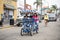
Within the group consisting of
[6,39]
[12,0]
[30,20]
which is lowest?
[6,39]

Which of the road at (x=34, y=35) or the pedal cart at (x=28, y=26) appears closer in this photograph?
the road at (x=34, y=35)

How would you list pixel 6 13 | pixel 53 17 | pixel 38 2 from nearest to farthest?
pixel 6 13, pixel 53 17, pixel 38 2

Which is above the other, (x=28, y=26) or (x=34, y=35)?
(x=28, y=26)

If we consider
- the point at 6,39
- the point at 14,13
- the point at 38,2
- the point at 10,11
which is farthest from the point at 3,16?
the point at 38,2

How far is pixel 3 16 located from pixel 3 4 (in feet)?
6.52

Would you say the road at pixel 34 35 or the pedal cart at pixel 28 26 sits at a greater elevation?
the pedal cart at pixel 28 26

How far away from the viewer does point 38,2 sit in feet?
282

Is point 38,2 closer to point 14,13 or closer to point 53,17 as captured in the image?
point 53,17

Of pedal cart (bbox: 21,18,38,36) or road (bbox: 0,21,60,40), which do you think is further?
pedal cart (bbox: 21,18,38,36)

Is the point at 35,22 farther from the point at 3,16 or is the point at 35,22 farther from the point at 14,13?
the point at 14,13

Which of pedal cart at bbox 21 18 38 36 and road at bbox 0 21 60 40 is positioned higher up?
pedal cart at bbox 21 18 38 36

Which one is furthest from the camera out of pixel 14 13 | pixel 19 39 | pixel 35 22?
pixel 14 13

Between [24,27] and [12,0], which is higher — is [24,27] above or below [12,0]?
below

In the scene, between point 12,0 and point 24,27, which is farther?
point 12,0
